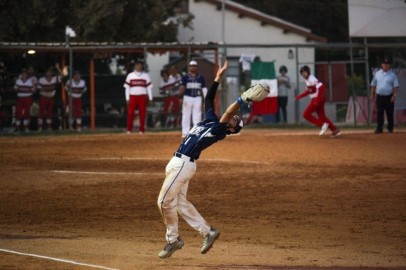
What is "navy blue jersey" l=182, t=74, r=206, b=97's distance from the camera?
29516mm

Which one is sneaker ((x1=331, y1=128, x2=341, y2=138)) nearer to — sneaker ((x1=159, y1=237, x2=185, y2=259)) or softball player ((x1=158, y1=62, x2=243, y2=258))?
softball player ((x1=158, y1=62, x2=243, y2=258))

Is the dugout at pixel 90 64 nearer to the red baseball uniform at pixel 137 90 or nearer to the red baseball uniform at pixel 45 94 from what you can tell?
the red baseball uniform at pixel 45 94

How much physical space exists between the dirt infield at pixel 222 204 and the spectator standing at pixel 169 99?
7038 mm

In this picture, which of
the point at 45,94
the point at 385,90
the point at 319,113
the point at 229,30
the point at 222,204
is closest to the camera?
the point at 222,204

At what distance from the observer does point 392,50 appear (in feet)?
120

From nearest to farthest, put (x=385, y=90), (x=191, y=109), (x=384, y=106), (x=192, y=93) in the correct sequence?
1. (x=192, y=93)
2. (x=191, y=109)
3. (x=385, y=90)
4. (x=384, y=106)

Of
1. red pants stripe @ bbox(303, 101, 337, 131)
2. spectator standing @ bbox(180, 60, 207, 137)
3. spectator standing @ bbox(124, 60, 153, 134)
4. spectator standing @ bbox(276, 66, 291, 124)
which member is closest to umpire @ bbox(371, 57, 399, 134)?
red pants stripe @ bbox(303, 101, 337, 131)

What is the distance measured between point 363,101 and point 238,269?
26346 millimetres

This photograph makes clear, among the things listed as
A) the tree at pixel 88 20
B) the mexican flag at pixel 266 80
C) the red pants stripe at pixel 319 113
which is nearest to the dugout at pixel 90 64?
the mexican flag at pixel 266 80

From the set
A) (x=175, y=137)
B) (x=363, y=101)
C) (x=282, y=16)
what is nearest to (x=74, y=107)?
(x=175, y=137)

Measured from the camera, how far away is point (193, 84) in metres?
29.5

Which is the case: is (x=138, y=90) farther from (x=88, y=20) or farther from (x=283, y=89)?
(x=88, y=20)

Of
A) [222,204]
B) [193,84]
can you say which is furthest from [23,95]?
[222,204]

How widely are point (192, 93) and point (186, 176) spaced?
60.2ft
